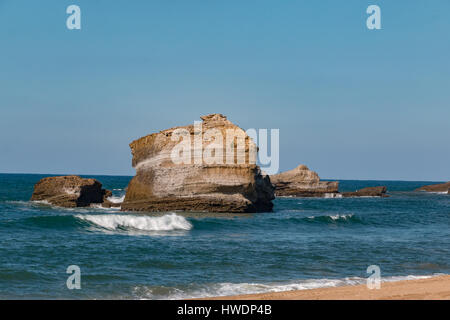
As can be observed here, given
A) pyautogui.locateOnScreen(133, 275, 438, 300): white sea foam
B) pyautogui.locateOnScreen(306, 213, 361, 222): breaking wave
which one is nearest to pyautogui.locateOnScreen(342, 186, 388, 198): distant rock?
pyautogui.locateOnScreen(306, 213, 361, 222): breaking wave

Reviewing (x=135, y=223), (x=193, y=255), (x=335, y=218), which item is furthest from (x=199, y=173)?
(x=193, y=255)

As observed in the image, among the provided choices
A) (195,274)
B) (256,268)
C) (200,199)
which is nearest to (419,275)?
(256,268)

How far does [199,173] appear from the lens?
1403 inches

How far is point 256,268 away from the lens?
15.8 meters

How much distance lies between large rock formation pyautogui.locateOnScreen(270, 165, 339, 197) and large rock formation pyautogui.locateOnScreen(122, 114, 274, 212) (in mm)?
43789

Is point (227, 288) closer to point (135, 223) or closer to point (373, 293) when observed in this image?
point (373, 293)

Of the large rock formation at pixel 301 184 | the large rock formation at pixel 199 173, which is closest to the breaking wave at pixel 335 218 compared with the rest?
the large rock formation at pixel 199 173

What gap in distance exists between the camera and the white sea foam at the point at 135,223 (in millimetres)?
26625

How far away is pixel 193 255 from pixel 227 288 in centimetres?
499

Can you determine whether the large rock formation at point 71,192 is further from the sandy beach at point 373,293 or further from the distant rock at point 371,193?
the distant rock at point 371,193

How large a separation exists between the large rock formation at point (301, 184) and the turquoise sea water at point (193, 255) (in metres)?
50.1
